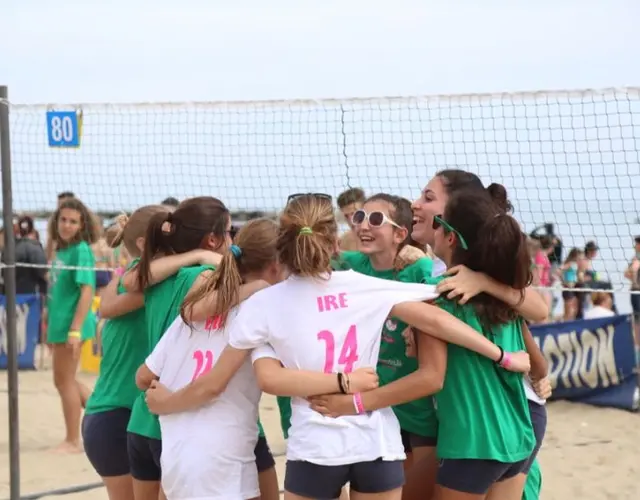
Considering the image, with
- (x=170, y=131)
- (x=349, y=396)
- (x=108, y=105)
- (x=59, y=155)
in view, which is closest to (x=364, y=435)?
(x=349, y=396)

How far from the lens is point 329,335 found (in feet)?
9.68

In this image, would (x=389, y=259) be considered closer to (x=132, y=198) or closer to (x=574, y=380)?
(x=132, y=198)

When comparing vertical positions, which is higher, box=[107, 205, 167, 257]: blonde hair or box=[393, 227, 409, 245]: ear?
box=[107, 205, 167, 257]: blonde hair

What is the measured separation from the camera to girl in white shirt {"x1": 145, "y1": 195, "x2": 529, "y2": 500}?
295 cm

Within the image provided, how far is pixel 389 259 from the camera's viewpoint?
3.80 metres

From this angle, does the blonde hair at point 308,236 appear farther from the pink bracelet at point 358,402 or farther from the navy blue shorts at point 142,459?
the navy blue shorts at point 142,459

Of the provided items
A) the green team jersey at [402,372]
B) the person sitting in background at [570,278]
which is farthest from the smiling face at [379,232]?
the person sitting in background at [570,278]

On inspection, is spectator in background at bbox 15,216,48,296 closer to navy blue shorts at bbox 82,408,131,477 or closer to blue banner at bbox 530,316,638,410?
blue banner at bbox 530,316,638,410

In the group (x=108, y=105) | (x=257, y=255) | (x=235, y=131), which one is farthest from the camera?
(x=235, y=131)

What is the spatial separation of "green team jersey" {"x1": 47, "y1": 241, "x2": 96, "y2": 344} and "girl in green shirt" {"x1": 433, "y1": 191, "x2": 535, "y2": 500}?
415cm

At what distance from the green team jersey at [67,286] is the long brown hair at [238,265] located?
12.3ft

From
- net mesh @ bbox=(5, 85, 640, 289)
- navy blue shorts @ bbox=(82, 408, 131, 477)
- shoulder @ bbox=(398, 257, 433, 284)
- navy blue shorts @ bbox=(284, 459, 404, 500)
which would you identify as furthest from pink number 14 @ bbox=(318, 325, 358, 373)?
net mesh @ bbox=(5, 85, 640, 289)

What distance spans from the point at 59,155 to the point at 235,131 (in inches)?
54.5

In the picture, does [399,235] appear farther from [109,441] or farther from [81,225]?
[81,225]
